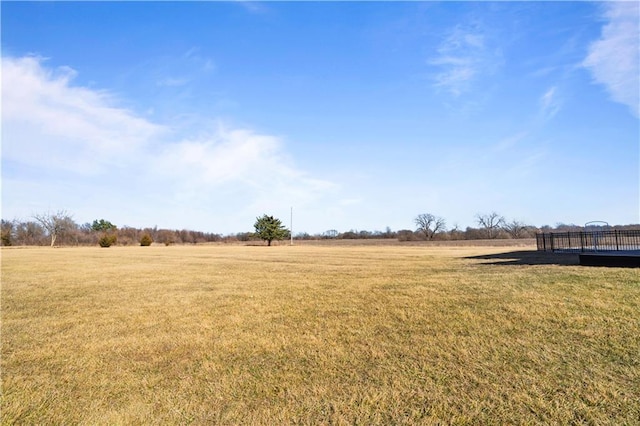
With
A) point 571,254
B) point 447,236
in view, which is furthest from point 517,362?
point 447,236

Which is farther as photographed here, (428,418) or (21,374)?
(21,374)

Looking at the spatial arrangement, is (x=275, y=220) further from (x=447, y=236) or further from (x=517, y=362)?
(x=517, y=362)

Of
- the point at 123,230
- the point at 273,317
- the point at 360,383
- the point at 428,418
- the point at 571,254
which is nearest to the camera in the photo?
the point at 428,418

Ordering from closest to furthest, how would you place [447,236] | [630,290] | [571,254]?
[630,290] → [571,254] → [447,236]

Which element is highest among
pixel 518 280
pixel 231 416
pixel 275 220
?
pixel 275 220

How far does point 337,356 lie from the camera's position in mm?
5773

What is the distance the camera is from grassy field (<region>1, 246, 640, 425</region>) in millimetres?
4156

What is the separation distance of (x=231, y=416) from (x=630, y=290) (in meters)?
9.72

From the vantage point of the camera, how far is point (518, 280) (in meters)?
11.0

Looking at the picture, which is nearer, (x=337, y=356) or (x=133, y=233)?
(x=337, y=356)

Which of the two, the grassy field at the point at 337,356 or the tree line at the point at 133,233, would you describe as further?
the tree line at the point at 133,233

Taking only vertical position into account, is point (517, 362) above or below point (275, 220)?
below

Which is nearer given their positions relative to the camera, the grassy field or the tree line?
the grassy field

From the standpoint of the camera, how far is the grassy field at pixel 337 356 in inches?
164
